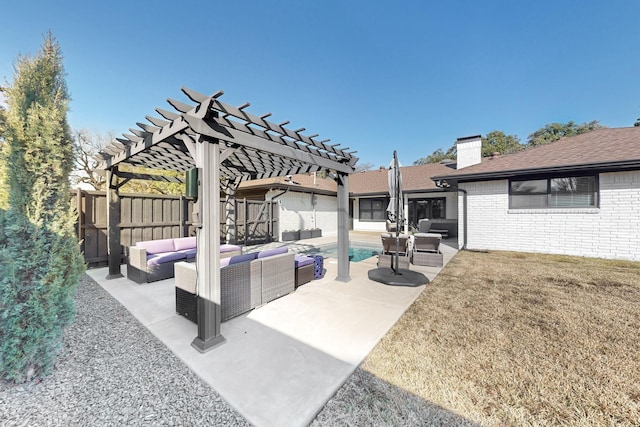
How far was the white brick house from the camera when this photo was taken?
23.8ft

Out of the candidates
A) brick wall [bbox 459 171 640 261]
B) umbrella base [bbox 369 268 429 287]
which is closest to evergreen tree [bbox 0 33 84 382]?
umbrella base [bbox 369 268 429 287]

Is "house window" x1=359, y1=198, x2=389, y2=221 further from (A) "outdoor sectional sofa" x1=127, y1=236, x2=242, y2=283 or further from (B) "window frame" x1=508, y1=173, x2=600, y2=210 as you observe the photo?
(A) "outdoor sectional sofa" x1=127, y1=236, x2=242, y2=283

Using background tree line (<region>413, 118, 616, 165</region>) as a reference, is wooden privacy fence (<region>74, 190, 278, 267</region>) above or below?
below

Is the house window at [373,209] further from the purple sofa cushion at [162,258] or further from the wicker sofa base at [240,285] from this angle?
the purple sofa cushion at [162,258]

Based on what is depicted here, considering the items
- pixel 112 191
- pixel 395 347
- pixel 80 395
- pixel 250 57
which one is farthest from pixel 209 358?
pixel 250 57

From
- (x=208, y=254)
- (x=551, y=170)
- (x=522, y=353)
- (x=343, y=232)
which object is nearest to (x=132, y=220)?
(x=208, y=254)

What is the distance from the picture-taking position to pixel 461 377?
2.23 m

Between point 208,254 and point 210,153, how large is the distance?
4.05 ft

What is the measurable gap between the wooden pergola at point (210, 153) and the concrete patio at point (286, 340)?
0.43 metres

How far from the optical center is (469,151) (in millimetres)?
11266

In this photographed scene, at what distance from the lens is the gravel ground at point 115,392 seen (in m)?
1.78

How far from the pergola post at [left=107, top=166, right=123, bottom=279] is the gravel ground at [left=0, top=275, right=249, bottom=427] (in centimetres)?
312

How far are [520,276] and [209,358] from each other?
6.95m

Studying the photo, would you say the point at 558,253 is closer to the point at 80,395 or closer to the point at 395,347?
the point at 395,347
